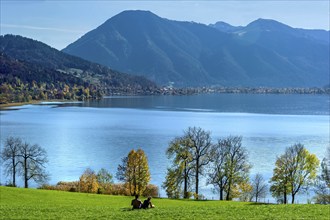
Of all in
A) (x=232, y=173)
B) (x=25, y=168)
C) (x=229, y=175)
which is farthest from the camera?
(x=25, y=168)

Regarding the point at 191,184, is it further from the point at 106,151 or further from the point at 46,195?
the point at 106,151

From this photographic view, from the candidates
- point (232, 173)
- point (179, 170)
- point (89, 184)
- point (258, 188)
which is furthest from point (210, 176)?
point (89, 184)

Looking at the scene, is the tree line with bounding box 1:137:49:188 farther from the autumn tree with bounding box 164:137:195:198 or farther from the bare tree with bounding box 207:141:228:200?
the bare tree with bounding box 207:141:228:200

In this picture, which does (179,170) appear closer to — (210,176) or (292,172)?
(210,176)

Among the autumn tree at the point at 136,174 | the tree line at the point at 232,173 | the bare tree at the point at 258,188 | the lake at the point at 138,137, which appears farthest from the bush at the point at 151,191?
the bare tree at the point at 258,188

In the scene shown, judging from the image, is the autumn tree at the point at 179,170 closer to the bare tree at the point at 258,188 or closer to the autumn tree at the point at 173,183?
the autumn tree at the point at 173,183

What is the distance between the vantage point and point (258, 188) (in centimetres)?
6912

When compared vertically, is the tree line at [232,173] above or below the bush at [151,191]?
above

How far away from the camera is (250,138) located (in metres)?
120

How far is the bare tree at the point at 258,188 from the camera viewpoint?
67.1 metres

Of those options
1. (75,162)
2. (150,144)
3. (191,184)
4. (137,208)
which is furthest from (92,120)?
(137,208)

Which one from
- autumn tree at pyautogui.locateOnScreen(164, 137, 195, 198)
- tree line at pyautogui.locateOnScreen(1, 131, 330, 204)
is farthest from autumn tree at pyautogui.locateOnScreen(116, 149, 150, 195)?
autumn tree at pyautogui.locateOnScreen(164, 137, 195, 198)

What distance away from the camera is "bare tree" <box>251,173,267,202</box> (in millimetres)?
67094

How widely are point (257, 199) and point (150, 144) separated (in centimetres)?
4248
